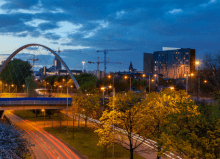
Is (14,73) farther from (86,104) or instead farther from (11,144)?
(11,144)

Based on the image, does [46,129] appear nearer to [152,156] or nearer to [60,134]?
[60,134]

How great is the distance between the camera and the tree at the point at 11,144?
1889 cm

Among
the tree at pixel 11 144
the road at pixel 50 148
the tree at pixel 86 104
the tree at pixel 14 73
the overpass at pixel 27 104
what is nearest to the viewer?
the tree at pixel 11 144

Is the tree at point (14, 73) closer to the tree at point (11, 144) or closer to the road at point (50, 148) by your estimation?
the road at point (50, 148)

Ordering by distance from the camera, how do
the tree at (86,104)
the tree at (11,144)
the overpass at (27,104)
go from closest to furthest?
the tree at (11,144)
the tree at (86,104)
the overpass at (27,104)

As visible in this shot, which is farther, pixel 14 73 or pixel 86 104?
pixel 14 73

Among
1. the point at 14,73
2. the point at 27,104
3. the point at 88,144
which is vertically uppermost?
the point at 14,73

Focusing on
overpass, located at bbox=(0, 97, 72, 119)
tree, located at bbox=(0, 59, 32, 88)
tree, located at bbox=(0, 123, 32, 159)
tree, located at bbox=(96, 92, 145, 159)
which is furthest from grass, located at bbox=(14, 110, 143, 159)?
tree, located at bbox=(0, 59, 32, 88)

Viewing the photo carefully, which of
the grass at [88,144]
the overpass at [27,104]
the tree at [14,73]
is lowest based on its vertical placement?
the grass at [88,144]

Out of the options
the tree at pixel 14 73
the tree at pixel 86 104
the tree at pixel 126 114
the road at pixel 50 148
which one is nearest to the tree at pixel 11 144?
the road at pixel 50 148

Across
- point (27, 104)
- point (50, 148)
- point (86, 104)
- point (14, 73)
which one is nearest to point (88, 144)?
point (50, 148)

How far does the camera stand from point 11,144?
20.5m

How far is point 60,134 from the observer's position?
5072cm

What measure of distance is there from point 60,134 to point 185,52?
16504 cm
